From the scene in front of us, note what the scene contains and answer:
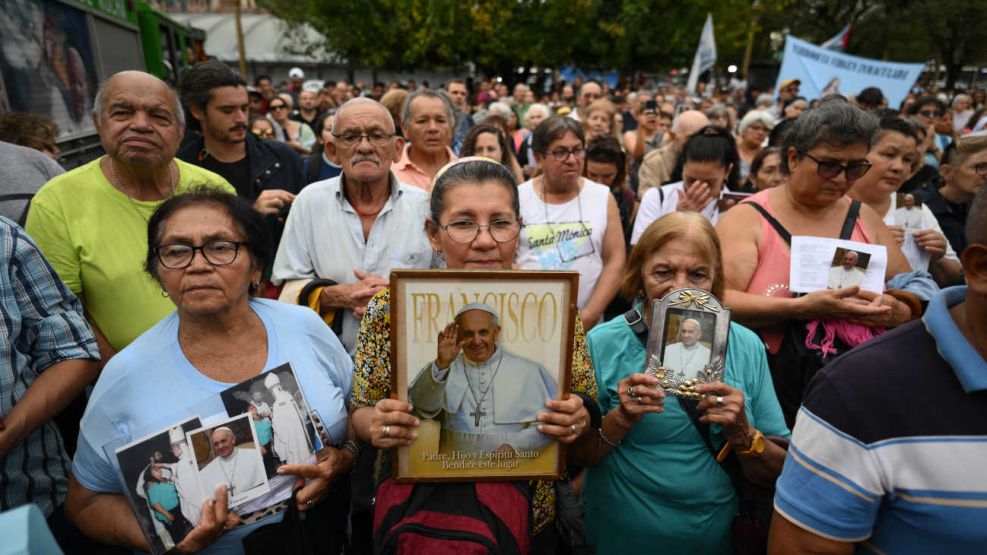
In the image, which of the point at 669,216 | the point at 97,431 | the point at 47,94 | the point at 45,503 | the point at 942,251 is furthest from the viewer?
the point at 47,94

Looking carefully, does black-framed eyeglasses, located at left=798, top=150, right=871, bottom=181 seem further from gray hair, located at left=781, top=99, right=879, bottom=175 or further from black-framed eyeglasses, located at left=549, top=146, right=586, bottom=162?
black-framed eyeglasses, located at left=549, top=146, right=586, bottom=162

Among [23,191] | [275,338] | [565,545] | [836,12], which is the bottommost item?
[565,545]

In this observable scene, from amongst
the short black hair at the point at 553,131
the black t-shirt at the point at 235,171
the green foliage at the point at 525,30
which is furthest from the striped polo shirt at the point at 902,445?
the green foliage at the point at 525,30

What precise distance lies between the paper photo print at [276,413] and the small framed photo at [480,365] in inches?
15.3

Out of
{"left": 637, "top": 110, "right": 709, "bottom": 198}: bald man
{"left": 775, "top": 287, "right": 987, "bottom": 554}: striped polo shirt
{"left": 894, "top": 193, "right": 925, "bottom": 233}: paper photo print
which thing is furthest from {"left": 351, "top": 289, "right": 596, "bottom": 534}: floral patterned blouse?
{"left": 637, "top": 110, "right": 709, "bottom": 198}: bald man

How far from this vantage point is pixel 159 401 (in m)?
1.86

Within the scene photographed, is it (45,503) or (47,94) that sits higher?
(47,94)

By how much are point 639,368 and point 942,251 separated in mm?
2535

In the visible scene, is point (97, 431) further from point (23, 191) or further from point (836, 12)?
point (836, 12)

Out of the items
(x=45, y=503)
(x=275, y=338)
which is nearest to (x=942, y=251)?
(x=275, y=338)

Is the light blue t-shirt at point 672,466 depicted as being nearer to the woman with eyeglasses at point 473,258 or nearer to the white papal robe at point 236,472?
the woman with eyeglasses at point 473,258

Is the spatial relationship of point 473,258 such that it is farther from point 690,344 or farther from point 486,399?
point 690,344

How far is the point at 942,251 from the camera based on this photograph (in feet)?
11.5

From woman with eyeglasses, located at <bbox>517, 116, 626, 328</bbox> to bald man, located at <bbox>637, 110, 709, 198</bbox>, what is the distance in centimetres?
199
